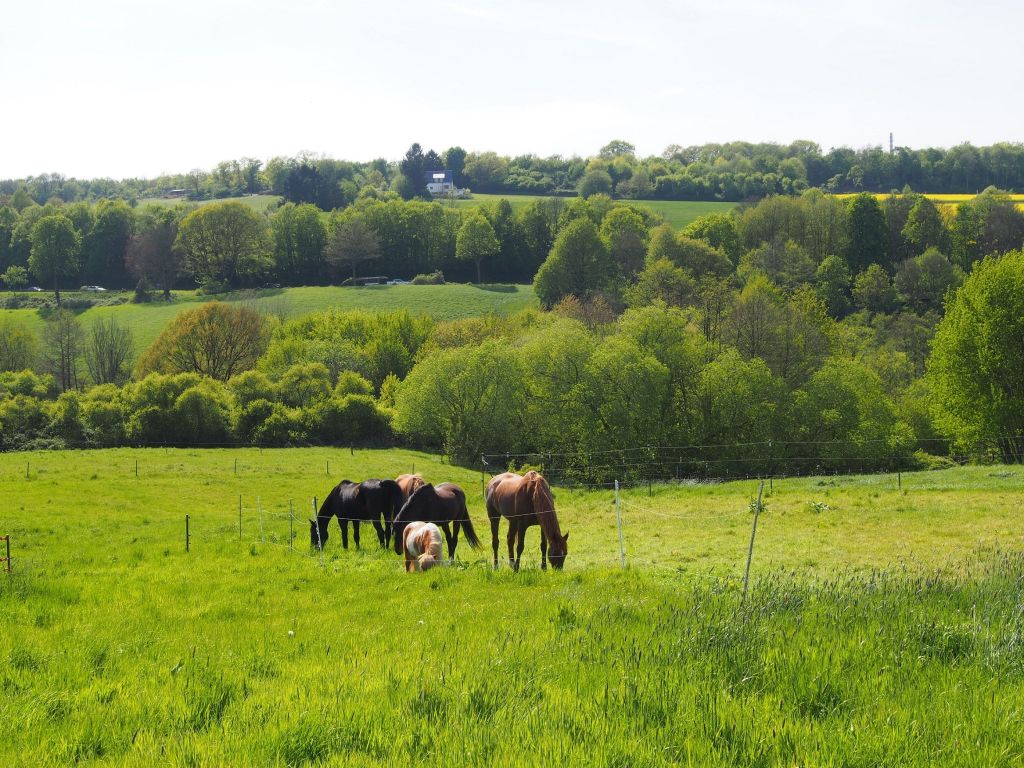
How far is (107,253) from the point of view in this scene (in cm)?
11538

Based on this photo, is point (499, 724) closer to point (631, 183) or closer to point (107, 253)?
point (107, 253)

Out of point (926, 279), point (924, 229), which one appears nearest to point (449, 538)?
point (926, 279)

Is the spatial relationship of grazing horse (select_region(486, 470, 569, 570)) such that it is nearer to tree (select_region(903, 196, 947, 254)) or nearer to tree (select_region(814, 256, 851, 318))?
tree (select_region(814, 256, 851, 318))

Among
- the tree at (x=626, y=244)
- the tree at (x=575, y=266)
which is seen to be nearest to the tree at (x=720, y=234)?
the tree at (x=626, y=244)

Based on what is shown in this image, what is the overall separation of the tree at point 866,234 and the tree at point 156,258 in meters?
83.6

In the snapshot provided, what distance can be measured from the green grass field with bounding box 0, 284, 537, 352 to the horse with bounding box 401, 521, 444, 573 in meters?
75.0

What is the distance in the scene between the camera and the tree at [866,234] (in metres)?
96.0

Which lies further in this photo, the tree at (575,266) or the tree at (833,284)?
the tree at (575,266)

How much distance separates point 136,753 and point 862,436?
50.4 m

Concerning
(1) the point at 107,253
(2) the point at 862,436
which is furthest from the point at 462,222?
(2) the point at 862,436

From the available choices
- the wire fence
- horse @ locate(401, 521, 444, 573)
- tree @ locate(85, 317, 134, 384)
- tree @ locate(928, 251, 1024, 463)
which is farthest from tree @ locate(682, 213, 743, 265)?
horse @ locate(401, 521, 444, 573)

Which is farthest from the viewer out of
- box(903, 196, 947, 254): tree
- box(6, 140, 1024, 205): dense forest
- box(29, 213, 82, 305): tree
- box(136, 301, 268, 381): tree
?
box(6, 140, 1024, 205): dense forest

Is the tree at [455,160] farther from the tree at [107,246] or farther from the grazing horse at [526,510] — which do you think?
the grazing horse at [526,510]

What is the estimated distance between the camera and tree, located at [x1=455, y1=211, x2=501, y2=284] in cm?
11338
